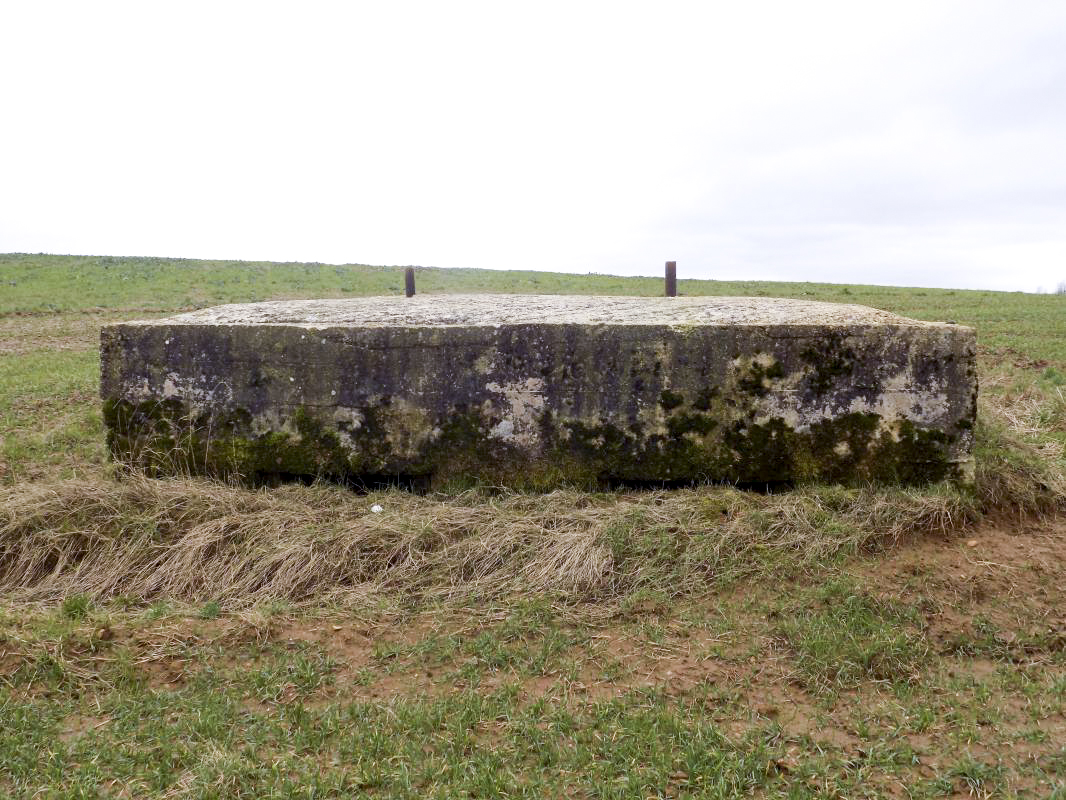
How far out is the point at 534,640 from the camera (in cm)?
394

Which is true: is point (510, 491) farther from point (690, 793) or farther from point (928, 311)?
point (928, 311)

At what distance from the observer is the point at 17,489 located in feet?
18.3

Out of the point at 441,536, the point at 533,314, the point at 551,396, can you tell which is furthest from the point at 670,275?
the point at 441,536

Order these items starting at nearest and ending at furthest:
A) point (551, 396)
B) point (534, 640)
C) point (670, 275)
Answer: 1. point (534, 640)
2. point (551, 396)
3. point (670, 275)

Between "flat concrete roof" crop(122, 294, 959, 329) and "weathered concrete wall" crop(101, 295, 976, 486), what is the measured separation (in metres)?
0.05

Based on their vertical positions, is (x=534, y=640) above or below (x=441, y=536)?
below

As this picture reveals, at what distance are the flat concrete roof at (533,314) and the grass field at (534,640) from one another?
1.13 m

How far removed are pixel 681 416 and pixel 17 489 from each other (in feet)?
15.0

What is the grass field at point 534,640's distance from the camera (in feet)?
9.65

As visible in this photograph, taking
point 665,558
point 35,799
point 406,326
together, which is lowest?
point 35,799

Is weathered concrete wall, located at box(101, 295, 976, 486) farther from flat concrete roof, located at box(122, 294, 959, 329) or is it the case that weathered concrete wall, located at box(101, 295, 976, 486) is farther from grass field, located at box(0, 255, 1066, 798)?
grass field, located at box(0, 255, 1066, 798)

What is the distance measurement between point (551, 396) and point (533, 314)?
2.67 ft

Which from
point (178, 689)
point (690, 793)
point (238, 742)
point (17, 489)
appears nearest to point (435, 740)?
point (238, 742)

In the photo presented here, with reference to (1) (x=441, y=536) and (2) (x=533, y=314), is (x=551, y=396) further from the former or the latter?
(1) (x=441, y=536)
